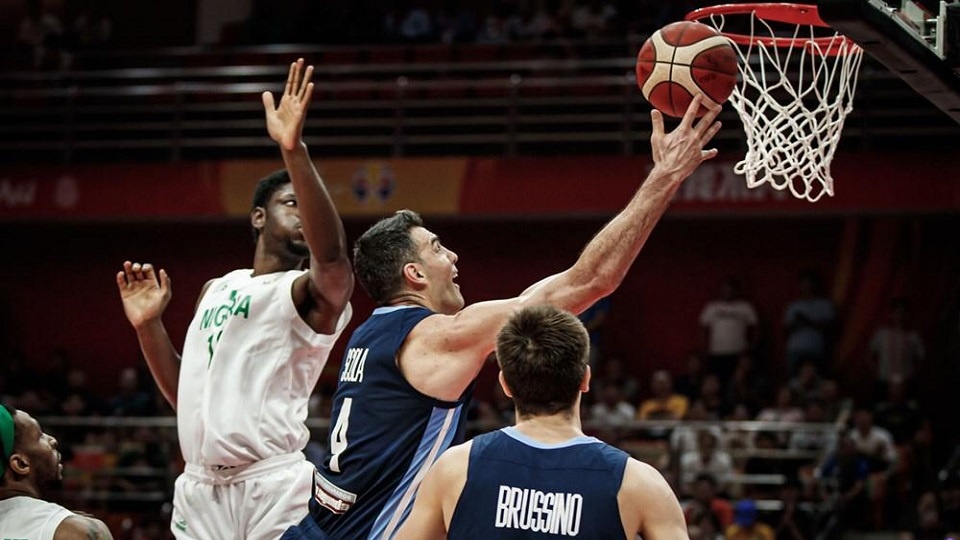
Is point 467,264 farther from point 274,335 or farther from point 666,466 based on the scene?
point 274,335

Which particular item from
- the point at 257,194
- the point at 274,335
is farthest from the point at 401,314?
the point at 257,194

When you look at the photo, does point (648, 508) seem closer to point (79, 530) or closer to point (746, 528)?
point (79, 530)

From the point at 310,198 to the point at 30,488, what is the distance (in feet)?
4.28

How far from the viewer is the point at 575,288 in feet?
13.1

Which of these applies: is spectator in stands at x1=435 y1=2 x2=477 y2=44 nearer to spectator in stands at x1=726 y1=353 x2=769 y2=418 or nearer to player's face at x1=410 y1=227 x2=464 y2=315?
spectator in stands at x1=726 y1=353 x2=769 y2=418

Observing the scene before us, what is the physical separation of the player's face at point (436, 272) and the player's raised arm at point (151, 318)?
4.68ft

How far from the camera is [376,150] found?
52.7 ft

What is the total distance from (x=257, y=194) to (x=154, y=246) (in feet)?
41.0

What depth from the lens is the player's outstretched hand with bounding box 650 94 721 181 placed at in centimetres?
407

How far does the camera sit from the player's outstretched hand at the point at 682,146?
13.4 feet

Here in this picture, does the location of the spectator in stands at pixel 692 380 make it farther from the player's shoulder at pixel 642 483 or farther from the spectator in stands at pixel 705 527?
the player's shoulder at pixel 642 483

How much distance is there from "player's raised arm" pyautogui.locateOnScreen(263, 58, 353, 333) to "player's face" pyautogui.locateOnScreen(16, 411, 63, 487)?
1094 millimetres

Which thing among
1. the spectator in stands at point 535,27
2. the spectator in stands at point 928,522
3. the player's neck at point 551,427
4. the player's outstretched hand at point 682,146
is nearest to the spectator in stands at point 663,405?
the spectator in stands at point 928,522

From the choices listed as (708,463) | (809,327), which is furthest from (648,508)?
(809,327)
